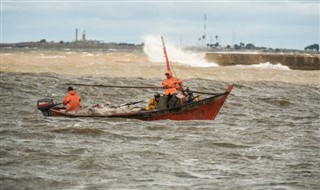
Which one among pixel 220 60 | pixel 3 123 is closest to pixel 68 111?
pixel 3 123

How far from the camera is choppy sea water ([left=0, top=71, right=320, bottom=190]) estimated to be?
1459 centimetres

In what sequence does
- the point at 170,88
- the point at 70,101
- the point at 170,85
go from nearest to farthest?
the point at 170,85, the point at 170,88, the point at 70,101

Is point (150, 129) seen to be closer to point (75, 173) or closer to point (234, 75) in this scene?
point (75, 173)

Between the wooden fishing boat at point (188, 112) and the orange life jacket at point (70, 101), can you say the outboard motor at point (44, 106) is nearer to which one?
the orange life jacket at point (70, 101)

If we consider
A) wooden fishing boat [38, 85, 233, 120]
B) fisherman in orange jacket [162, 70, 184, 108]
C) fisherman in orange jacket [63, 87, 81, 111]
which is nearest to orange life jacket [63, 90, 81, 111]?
fisherman in orange jacket [63, 87, 81, 111]

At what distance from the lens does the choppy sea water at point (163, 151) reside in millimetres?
14586

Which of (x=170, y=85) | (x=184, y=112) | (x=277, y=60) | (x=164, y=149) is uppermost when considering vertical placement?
(x=170, y=85)

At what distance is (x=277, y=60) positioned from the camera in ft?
240

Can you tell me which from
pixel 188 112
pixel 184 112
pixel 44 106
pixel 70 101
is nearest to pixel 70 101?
pixel 70 101

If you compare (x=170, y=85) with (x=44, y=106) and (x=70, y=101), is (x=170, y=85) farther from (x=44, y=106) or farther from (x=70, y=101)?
(x=44, y=106)

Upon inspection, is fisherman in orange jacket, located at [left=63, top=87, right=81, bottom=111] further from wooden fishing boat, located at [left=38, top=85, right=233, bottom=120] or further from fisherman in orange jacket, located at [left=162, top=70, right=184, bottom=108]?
fisherman in orange jacket, located at [left=162, top=70, right=184, bottom=108]

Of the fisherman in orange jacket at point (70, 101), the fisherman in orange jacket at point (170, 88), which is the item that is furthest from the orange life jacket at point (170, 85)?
the fisherman in orange jacket at point (70, 101)

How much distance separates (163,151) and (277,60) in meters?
56.4

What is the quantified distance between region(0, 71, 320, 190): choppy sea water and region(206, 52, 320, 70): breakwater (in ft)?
129
